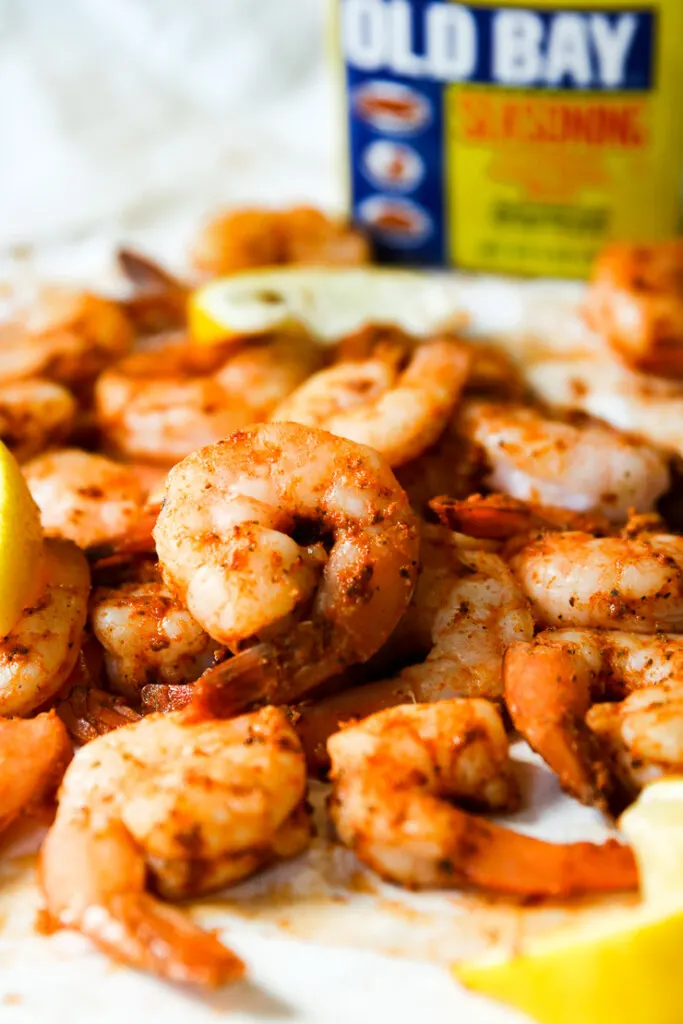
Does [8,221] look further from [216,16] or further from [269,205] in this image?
[216,16]

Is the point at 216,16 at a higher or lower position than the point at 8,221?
higher

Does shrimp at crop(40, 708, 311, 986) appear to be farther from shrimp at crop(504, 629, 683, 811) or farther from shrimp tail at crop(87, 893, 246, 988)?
shrimp at crop(504, 629, 683, 811)

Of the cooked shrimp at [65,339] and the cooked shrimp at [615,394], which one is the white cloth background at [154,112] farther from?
the cooked shrimp at [615,394]

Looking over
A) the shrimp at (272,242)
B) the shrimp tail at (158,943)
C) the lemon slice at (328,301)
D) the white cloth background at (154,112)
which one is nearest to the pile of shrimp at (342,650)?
the shrimp tail at (158,943)

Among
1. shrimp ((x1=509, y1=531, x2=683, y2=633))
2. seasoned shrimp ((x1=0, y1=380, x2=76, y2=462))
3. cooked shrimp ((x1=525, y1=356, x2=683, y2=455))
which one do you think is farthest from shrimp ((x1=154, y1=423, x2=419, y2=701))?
cooked shrimp ((x1=525, y1=356, x2=683, y2=455))

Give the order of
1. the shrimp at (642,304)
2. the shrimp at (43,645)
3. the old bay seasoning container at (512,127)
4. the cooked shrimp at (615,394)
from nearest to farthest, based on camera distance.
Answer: the shrimp at (43,645), the cooked shrimp at (615,394), the shrimp at (642,304), the old bay seasoning container at (512,127)

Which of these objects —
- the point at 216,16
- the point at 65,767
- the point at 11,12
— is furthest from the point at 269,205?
the point at 65,767
